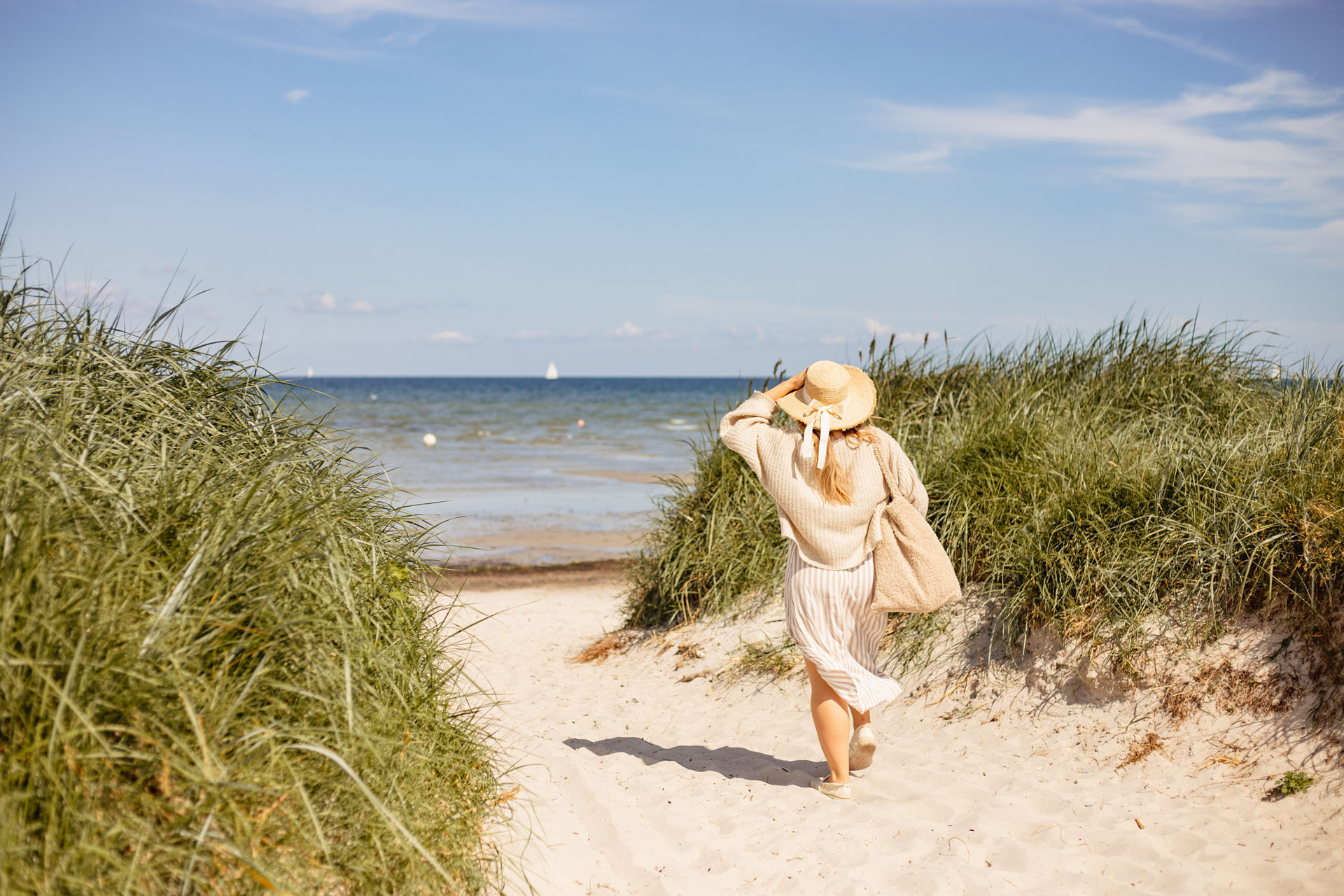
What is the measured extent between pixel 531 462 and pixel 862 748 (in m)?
21.2

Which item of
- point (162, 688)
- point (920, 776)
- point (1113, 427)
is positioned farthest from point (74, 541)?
point (1113, 427)

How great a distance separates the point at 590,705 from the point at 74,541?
4.13m

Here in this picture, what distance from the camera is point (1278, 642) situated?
4.67 metres

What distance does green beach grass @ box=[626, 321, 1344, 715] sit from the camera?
15.8 ft

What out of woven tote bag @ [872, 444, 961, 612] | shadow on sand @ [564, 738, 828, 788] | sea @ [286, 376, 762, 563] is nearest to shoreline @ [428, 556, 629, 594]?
sea @ [286, 376, 762, 563]

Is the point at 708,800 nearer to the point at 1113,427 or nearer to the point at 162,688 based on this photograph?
the point at 162,688

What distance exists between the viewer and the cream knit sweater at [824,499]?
4348 mm

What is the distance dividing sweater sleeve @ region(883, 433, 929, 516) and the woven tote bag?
3cm

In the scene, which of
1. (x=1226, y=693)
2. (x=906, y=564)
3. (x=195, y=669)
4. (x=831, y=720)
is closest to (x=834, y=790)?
(x=831, y=720)

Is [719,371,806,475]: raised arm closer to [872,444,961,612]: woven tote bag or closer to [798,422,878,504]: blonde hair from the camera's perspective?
[798,422,878,504]: blonde hair

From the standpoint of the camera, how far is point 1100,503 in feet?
17.8

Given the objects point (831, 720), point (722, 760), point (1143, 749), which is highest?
point (831, 720)

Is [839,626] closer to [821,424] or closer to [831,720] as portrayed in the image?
[831,720]

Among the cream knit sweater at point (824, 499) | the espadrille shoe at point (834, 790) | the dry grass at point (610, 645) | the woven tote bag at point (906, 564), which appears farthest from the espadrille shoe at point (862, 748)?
the dry grass at point (610, 645)
